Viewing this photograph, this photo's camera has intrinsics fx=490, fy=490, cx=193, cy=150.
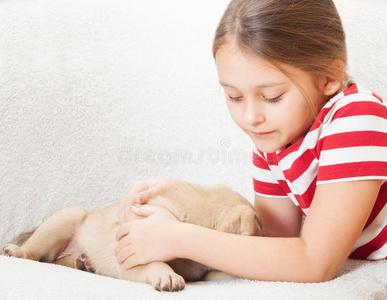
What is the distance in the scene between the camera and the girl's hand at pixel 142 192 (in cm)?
154

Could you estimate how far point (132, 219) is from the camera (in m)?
1.51

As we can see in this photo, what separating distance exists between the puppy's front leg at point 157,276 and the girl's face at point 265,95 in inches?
17.4

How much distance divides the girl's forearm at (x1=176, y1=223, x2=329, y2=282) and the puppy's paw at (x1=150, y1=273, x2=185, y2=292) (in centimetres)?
8

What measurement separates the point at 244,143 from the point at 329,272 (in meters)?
1.08

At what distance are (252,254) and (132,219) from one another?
436mm

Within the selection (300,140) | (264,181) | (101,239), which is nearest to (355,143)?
(300,140)

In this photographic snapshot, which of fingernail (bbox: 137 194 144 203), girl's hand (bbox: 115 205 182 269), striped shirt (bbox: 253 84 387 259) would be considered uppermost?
striped shirt (bbox: 253 84 387 259)

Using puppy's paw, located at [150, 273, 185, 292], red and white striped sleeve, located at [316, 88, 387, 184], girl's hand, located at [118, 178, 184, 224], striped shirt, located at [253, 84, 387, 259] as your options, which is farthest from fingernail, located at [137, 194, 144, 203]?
red and white striped sleeve, located at [316, 88, 387, 184]

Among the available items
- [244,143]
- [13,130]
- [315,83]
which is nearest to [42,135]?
[13,130]

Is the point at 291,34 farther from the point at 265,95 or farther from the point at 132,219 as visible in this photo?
the point at 132,219

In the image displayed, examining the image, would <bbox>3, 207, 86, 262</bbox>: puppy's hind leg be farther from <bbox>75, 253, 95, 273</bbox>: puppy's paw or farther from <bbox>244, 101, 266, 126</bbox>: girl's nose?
<bbox>244, 101, 266, 126</bbox>: girl's nose

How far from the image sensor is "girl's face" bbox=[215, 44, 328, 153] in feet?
4.08

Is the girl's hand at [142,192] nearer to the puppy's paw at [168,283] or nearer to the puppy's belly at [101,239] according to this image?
the puppy's belly at [101,239]

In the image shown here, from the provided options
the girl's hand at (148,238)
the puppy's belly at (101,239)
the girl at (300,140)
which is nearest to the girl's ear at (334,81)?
the girl at (300,140)
